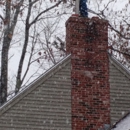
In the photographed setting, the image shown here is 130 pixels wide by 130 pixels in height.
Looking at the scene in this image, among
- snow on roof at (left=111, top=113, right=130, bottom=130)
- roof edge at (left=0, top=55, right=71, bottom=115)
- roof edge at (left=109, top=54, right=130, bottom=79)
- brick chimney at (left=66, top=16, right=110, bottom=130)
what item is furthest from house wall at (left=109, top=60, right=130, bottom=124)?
roof edge at (left=0, top=55, right=71, bottom=115)

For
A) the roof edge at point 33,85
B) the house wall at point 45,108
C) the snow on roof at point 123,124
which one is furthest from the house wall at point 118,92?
the roof edge at point 33,85

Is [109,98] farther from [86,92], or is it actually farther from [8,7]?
[8,7]

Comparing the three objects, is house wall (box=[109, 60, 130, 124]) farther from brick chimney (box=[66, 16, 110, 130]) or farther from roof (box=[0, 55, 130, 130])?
brick chimney (box=[66, 16, 110, 130])

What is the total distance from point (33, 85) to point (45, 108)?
703mm

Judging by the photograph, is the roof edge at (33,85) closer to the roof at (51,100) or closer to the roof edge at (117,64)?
the roof at (51,100)

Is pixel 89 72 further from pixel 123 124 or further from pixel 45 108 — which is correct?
pixel 123 124

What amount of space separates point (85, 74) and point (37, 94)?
1432 mm

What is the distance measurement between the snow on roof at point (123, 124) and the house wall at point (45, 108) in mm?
→ 1286

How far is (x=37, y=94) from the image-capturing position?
38.7 ft

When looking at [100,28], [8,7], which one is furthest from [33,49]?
[100,28]

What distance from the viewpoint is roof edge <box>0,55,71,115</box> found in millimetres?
11469

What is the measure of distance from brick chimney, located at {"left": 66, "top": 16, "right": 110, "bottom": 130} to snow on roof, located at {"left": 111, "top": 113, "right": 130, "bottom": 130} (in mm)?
318

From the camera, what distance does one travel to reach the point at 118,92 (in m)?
12.2

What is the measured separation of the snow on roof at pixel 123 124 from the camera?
34.4 feet
